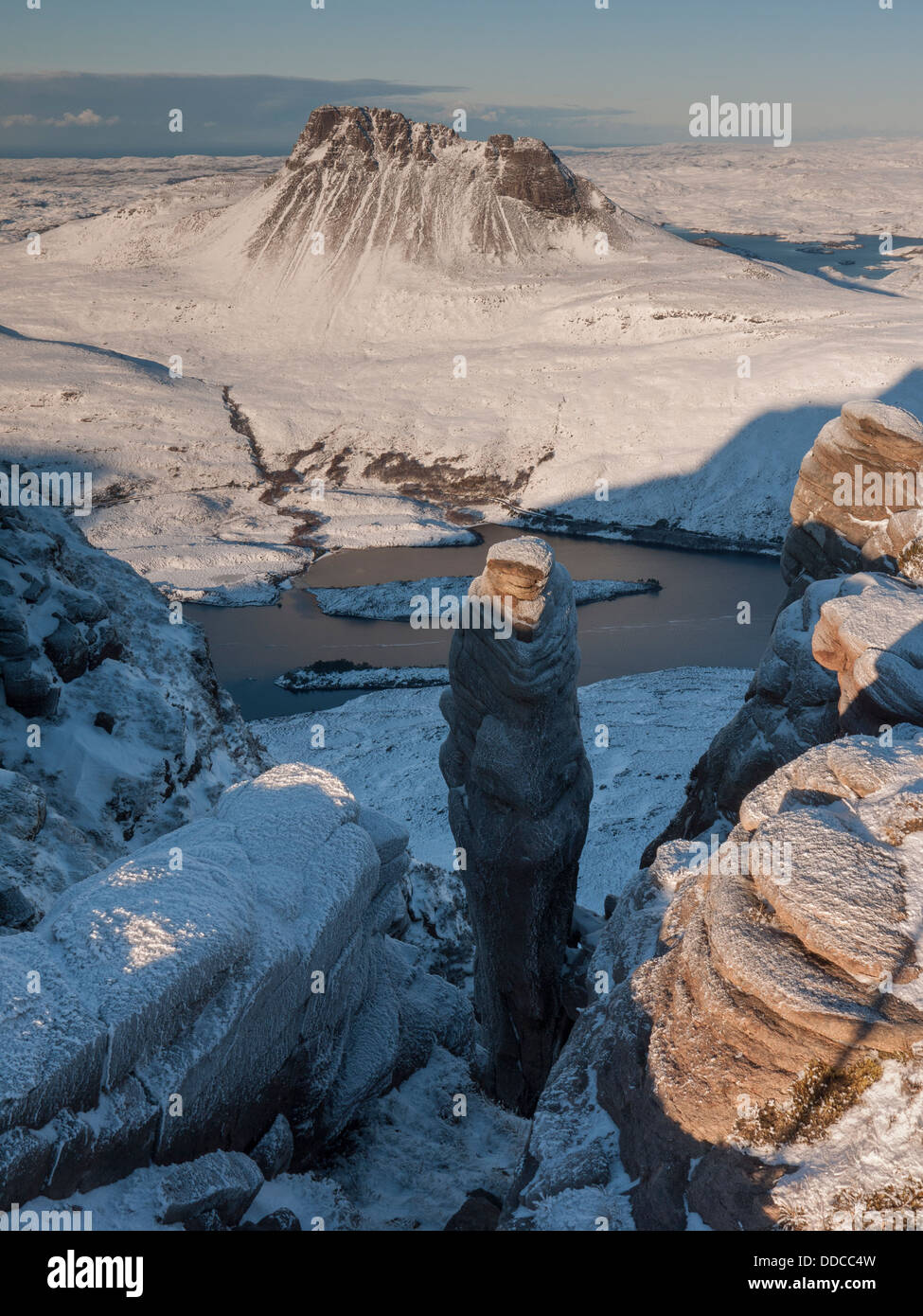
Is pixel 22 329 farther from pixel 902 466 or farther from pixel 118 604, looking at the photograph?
pixel 902 466

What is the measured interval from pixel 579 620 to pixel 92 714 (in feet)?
93.5

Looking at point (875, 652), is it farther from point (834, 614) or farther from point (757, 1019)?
point (757, 1019)

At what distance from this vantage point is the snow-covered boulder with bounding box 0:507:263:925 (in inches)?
744

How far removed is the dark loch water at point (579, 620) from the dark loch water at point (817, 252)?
71006mm

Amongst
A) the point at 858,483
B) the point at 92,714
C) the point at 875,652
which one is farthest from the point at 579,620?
the point at 875,652

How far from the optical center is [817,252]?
146 metres

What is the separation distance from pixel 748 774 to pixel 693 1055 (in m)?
7.95

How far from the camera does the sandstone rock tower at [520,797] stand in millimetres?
13297

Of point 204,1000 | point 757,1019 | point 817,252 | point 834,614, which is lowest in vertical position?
point 204,1000

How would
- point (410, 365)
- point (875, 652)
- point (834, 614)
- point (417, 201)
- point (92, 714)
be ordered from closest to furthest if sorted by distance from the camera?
point (875, 652) → point (834, 614) → point (92, 714) → point (410, 365) → point (417, 201)

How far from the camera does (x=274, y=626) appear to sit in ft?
153

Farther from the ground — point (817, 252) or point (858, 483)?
point (817, 252)

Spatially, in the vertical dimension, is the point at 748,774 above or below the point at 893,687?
below
